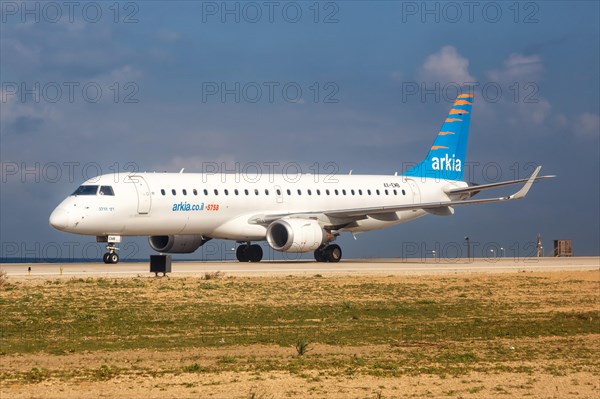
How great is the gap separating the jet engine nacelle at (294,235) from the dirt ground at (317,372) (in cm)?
2407

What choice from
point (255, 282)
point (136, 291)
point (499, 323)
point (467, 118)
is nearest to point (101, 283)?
point (136, 291)

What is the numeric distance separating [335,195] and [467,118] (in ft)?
35.8

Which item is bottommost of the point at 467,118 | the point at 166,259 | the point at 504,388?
the point at 504,388

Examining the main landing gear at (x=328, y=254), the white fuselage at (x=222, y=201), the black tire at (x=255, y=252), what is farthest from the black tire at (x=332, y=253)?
the black tire at (x=255, y=252)

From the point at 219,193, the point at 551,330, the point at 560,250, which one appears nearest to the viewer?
the point at 551,330

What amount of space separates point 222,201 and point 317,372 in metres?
29.3

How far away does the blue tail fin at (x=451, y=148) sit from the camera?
55.8m

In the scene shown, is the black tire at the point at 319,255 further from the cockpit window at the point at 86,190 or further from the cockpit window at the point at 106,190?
the cockpit window at the point at 86,190

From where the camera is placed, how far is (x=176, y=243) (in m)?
45.7

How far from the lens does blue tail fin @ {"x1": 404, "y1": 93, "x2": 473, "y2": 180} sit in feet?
183

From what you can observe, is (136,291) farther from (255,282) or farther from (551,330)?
(551,330)

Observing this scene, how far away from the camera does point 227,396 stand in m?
13.6

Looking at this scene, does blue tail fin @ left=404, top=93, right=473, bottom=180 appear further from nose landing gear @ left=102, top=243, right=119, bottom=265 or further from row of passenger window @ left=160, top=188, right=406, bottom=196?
nose landing gear @ left=102, top=243, right=119, bottom=265

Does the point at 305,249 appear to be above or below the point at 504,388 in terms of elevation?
above
